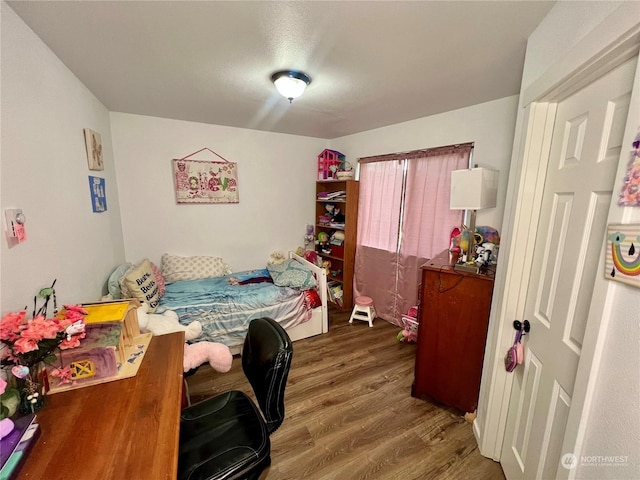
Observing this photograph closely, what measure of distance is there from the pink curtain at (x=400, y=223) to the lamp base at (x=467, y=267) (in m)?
0.85

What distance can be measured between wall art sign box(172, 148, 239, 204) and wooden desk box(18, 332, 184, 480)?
→ 7.55 ft

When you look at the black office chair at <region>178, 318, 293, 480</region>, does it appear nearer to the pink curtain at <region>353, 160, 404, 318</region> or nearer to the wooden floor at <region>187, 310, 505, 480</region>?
the wooden floor at <region>187, 310, 505, 480</region>

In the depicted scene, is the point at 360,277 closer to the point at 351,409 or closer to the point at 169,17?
the point at 351,409

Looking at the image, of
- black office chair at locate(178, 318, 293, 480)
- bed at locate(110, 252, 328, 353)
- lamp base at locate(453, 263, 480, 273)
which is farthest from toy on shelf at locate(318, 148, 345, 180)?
black office chair at locate(178, 318, 293, 480)

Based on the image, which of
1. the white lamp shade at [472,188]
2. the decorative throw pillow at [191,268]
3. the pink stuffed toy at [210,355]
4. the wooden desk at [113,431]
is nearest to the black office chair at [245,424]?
the wooden desk at [113,431]

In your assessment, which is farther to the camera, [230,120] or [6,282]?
[230,120]

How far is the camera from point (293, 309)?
265cm

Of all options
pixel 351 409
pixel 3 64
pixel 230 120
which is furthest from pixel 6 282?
pixel 230 120

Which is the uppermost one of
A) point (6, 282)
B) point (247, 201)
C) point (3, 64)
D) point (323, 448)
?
point (3, 64)

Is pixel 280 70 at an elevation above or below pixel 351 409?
above

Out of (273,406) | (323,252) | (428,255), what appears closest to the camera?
(273,406)

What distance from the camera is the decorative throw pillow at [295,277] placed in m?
2.79

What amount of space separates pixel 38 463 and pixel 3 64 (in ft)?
4.86

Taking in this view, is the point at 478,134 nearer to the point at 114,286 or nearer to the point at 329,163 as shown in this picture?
the point at 329,163
